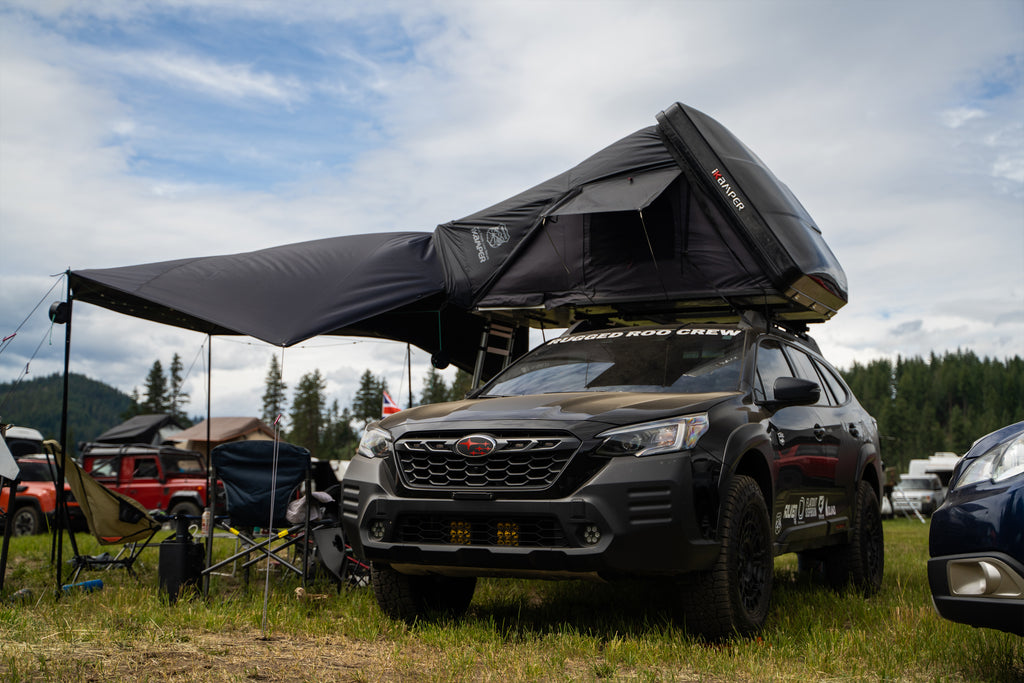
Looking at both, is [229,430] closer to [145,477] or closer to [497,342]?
[145,477]

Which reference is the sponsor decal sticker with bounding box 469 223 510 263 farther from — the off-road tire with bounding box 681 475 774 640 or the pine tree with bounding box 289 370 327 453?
the pine tree with bounding box 289 370 327 453

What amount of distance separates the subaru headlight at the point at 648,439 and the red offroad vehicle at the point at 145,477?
1485 cm

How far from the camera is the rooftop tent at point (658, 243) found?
7.09m

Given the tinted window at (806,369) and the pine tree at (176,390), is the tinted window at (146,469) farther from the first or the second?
the pine tree at (176,390)

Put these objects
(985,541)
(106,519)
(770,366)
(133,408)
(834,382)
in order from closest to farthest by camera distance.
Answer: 1. (985,541)
2. (770,366)
3. (834,382)
4. (106,519)
5. (133,408)

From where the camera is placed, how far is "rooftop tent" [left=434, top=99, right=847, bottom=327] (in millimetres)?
7086

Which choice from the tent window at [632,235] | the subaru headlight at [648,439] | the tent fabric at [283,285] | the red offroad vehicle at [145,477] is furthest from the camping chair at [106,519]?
the red offroad vehicle at [145,477]

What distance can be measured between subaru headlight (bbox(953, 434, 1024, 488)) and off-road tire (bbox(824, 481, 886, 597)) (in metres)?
3.58

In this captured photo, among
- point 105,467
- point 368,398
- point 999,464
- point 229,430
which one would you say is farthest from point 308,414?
point 999,464

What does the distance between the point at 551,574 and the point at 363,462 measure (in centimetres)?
129

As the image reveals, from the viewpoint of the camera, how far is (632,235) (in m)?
7.77

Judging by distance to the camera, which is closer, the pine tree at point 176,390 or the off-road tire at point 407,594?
the off-road tire at point 407,594

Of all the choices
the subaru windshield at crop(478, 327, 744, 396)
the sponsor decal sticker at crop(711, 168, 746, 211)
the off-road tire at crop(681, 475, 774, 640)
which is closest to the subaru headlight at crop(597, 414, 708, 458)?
the off-road tire at crop(681, 475, 774, 640)

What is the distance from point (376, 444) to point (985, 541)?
10.0 ft
